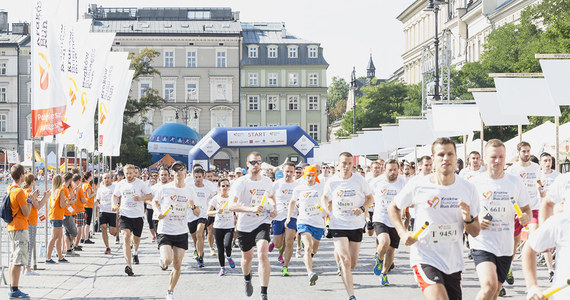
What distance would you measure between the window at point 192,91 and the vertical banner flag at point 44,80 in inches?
3017

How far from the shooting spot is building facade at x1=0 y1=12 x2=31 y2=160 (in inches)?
3718

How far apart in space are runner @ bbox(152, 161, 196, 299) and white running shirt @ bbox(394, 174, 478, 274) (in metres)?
5.15

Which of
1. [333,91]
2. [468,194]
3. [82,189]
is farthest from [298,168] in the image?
[333,91]

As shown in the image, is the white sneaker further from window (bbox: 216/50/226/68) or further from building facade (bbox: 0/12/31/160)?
building facade (bbox: 0/12/31/160)

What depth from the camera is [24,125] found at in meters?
95.1

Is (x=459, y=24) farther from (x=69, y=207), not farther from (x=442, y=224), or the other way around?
(x=442, y=224)

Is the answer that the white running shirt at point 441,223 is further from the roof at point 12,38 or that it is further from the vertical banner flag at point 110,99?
the roof at point 12,38

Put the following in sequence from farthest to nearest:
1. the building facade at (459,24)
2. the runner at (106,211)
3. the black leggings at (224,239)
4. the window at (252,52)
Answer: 1. the window at (252,52)
2. the building facade at (459,24)
3. the runner at (106,211)
4. the black leggings at (224,239)

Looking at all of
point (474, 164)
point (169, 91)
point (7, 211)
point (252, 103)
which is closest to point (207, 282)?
point (7, 211)

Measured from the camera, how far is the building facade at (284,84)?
92.8m

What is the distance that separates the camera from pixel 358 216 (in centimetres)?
1180

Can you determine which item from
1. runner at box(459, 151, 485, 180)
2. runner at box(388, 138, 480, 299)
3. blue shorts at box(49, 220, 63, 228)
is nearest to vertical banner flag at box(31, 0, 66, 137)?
blue shorts at box(49, 220, 63, 228)

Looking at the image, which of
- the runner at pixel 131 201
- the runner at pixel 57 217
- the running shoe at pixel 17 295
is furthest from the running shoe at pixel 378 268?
the runner at pixel 57 217

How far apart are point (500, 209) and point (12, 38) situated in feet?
308
